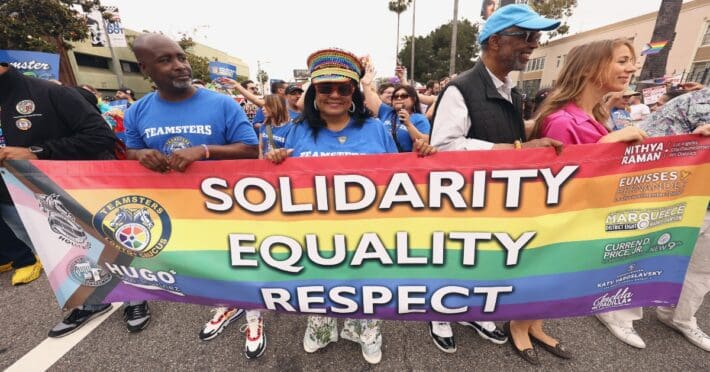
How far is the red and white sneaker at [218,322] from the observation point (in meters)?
2.20

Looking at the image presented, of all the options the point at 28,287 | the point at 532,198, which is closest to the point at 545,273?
the point at 532,198

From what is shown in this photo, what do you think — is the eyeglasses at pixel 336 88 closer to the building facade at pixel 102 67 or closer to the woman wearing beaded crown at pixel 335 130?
the woman wearing beaded crown at pixel 335 130

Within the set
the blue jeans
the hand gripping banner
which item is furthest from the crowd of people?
the blue jeans

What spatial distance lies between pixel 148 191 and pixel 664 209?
2989 millimetres

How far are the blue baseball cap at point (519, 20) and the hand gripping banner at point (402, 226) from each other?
0.67m

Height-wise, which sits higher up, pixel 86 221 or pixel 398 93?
pixel 398 93

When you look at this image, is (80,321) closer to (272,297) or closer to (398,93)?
(272,297)

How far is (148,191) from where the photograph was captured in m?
1.78

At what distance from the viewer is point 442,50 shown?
38562 mm

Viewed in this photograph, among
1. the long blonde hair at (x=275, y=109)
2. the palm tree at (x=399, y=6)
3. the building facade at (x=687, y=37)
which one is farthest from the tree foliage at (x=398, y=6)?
the long blonde hair at (x=275, y=109)

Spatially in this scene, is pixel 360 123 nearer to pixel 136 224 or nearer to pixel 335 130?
pixel 335 130

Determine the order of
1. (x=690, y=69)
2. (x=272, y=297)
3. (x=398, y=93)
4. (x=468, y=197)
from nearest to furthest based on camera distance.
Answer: (x=468, y=197) < (x=272, y=297) < (x=398, y=93) < (x=690, y=69)

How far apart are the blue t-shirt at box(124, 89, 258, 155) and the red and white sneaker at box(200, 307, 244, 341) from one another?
3.99 feet

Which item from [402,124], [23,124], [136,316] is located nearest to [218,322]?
[136,316]
